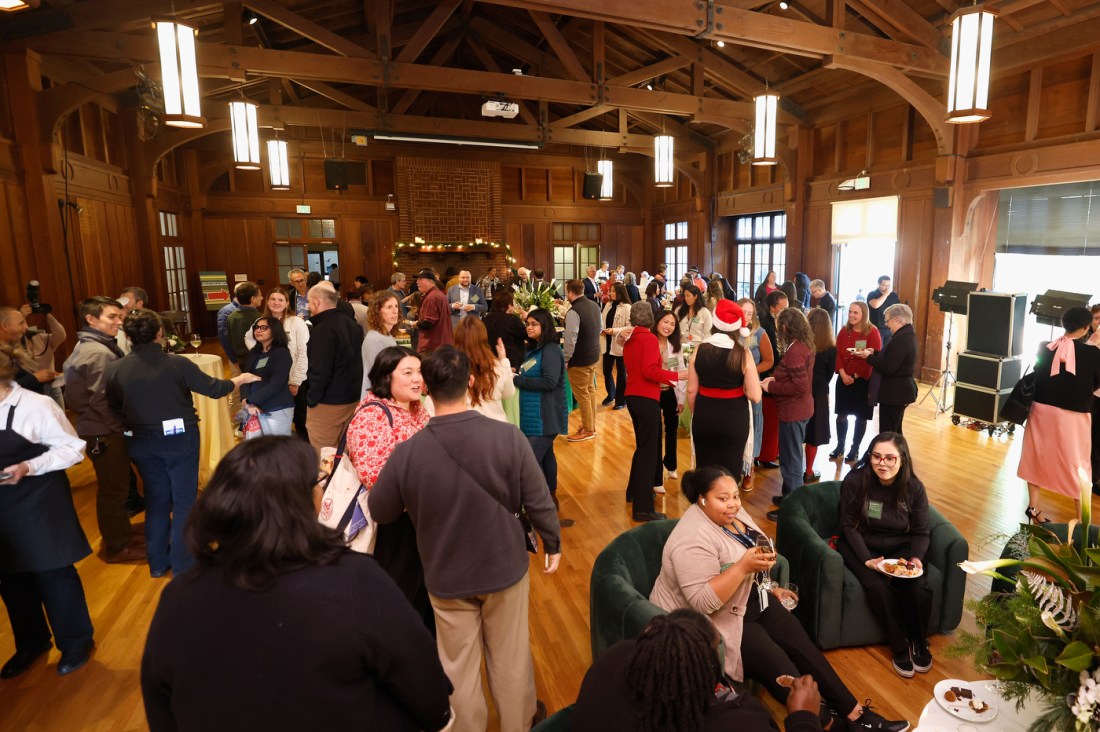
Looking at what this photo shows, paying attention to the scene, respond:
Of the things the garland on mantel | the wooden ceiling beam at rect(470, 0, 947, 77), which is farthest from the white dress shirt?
the garland on mantel

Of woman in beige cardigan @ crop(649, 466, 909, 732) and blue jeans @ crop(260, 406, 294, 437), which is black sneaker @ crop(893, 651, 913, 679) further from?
blue jeans @ crop(260, 406, 294, 437)

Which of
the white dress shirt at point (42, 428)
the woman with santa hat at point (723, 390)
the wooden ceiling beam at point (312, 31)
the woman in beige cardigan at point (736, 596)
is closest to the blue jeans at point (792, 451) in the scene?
the woman with santa hat at point (723, 390)

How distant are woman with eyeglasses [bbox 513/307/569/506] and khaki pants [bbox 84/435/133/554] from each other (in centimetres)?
251

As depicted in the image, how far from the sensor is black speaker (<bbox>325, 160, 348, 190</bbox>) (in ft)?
37.2

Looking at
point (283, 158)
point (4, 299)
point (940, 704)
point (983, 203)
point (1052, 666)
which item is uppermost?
point (283, 158)

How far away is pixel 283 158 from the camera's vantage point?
8.42 m

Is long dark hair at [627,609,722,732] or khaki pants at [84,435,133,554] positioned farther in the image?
khaki pants at [84,435,133,554]

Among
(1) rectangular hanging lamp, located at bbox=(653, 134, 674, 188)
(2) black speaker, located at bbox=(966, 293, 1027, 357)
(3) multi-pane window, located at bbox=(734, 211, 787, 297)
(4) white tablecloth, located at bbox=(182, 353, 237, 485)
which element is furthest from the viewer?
(3) multi-pane window, located at bbox=(734, 211, 787, 297)

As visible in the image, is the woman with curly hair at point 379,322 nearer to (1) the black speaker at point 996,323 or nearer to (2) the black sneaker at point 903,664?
(2) the black sneaker at point 903,664

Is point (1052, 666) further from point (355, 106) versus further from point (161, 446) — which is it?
point (355, 106)

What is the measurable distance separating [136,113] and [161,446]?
27.8 ft

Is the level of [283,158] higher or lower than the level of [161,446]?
higher

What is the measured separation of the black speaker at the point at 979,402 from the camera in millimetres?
6328

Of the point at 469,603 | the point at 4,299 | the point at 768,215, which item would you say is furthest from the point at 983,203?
the point at 4,299
